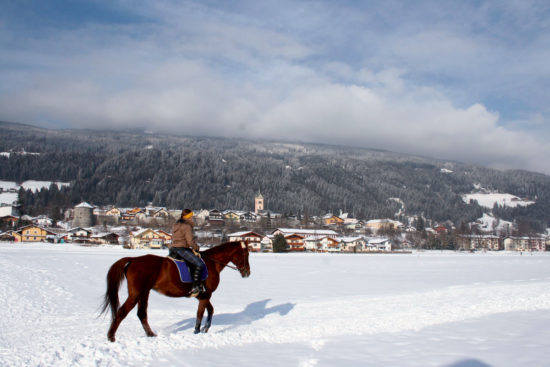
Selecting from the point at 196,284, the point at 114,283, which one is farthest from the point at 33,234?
the point at 114,283

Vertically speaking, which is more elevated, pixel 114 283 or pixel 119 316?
pixel 114 283

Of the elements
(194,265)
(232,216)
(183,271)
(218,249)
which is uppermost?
(218,249)

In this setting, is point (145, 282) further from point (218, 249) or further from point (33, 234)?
point (33, 234)

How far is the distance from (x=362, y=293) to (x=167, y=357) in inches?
597

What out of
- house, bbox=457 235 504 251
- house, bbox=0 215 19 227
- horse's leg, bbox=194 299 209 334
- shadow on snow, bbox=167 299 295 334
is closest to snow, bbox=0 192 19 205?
house, bbox=0 215 19 227

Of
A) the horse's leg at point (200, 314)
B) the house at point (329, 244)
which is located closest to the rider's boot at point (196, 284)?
the horse's leg at point (200, 314)

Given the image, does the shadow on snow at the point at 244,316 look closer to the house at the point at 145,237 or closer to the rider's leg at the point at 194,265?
the rider's leg at the point at 194,265

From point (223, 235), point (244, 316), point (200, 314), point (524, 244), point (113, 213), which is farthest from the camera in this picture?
point (113, 213)

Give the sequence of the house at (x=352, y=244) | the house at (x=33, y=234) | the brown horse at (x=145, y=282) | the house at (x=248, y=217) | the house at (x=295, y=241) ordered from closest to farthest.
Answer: the brown horse at (x=145, y=282)
the house at (x=33, y=234)
the house at (x=295, y=241)
the house at (x=352, y=244)
the house at (x=248, y=217)

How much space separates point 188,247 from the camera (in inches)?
439

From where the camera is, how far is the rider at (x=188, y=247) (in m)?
11.0

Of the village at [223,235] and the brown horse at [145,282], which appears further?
the village at [223,235]

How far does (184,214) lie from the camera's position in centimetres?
1116

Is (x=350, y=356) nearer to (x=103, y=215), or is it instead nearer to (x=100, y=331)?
(x=100, y=331)
